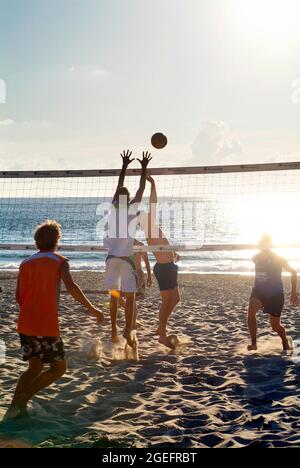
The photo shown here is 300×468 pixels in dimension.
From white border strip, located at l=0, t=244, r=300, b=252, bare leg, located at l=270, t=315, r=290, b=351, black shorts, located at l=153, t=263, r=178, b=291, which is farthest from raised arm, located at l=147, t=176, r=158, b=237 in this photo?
bare leg, located at l=270, t=315, r=290, b=351

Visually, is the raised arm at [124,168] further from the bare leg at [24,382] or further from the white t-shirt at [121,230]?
the bare leg at [24,382]

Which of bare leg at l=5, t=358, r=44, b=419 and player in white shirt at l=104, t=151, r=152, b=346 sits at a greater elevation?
player in white shirt at l=104, t=151, r=152, b=346

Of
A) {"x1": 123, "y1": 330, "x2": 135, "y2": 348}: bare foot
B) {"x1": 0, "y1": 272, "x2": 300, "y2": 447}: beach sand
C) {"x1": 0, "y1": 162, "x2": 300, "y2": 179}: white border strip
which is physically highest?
{"x1": 0, "y1": 162, "x2": 300, "y2": 179}: white border strip

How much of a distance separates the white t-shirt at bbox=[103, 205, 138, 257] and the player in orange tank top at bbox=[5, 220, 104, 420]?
1.97 metres

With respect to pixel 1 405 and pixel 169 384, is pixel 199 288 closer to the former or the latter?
pixel 169 384

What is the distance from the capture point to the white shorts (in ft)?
21.4

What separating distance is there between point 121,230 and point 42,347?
232 centimetres

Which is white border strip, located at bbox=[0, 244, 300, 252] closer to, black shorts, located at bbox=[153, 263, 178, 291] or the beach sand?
black shorts, located at bbox=[153, 263, 178, 291]

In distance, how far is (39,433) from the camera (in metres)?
4.27

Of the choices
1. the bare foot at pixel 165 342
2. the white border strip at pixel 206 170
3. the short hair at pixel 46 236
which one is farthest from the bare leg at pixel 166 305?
the short hair at pixel 46 236

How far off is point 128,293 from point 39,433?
252 cm

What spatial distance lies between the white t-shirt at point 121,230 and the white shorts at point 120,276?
0.35 feet

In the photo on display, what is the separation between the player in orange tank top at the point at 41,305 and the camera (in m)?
4.41

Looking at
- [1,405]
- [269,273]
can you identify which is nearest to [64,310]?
[269,273]
